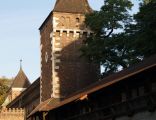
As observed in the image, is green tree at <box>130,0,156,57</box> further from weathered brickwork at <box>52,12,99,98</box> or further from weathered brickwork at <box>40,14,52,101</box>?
weathered brickwork at <box>40,14,52,101</box>

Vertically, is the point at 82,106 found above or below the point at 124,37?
below

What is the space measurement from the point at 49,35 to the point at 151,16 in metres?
8.90

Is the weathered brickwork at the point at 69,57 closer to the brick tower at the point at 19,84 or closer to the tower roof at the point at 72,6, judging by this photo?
the tower roof at the point at 72,6

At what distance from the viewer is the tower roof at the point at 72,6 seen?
36.3 metres

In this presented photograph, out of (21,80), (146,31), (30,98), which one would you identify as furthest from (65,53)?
(21,80)

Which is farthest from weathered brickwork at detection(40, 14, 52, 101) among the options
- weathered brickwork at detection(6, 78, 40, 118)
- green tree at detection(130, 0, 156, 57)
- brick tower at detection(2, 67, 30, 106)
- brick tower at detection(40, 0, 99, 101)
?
brick tower at detection(2, 67, 30, 106)

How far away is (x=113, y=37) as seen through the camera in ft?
115

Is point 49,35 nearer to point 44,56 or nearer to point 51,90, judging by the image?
point 44,56

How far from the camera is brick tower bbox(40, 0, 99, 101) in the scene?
34.5 m

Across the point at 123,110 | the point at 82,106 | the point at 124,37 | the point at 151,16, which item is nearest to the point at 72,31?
the point at 124,37

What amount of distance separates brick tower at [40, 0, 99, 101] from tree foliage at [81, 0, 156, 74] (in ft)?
2.42

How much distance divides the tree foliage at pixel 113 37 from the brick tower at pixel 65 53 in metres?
0.74

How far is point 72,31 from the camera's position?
3572cm

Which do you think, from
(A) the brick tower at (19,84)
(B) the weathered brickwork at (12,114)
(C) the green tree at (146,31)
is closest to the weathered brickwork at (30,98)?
(B) the weathered brickwork at (12,114)
